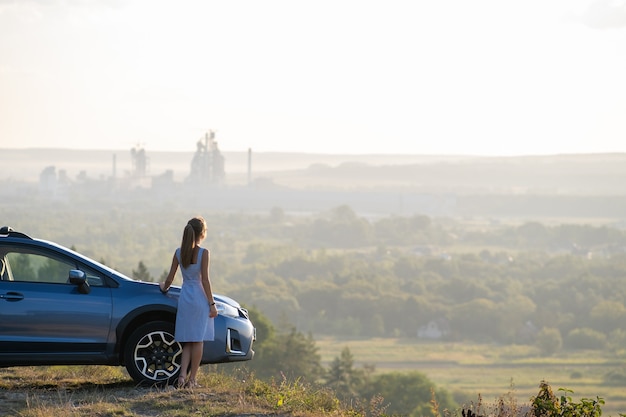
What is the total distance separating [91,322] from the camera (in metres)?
9.49

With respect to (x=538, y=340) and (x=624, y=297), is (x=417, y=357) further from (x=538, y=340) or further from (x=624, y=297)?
(x=624, y=297)

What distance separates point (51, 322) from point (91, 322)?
13.2 inches

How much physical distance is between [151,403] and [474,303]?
148 m

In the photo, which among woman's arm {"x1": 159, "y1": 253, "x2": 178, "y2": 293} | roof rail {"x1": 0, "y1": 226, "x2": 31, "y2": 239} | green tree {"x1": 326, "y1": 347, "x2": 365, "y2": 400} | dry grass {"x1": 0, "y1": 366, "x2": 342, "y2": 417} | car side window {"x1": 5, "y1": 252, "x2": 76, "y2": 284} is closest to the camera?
dry grass {"x1": 0, "y1": 366, "x2": 342, "y2": 417}

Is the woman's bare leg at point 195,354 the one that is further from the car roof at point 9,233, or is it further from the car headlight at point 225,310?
the car roof at point 9,233

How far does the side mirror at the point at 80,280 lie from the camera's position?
9.37 metres

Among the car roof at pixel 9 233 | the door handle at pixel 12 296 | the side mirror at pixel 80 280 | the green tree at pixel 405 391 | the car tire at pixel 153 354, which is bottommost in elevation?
the green tree at pixel 405 391

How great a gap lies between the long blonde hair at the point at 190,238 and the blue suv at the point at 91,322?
1.64ft

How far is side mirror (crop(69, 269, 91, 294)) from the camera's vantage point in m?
9.37

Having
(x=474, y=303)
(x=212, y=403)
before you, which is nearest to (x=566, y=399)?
(x=212, y=403)

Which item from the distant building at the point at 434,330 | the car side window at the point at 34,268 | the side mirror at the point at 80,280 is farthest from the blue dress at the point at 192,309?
the distant building at the point at 434,330

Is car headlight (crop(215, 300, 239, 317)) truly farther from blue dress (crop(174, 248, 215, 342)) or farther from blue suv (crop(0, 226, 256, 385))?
blue dress (crop(174, 248, 215, 342))

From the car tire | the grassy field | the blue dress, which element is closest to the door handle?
the car tire

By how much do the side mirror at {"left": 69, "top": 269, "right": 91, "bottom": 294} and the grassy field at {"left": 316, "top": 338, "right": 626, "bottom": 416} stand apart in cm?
7529
